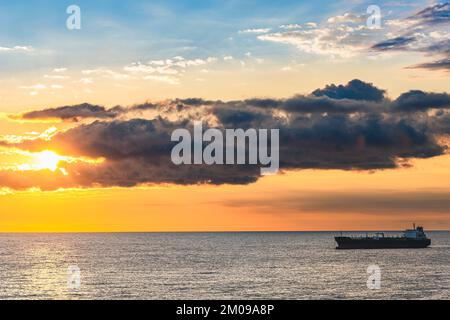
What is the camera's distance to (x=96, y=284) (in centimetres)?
11588

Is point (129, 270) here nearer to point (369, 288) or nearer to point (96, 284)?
point (96, 284)

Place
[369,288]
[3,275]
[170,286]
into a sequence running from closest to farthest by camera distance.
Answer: [369,288] < [170,286] < [3,275]
